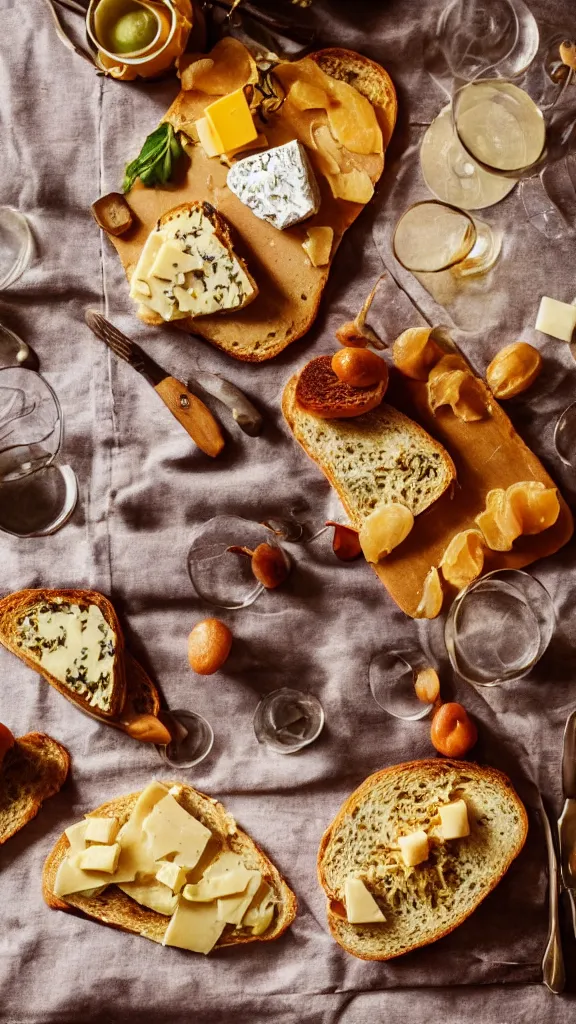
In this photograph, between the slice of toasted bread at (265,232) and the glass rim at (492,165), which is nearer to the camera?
the glass rim at (492,165)

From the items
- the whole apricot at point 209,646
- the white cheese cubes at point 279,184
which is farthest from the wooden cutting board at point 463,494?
the white cheese cubes at point 279,184

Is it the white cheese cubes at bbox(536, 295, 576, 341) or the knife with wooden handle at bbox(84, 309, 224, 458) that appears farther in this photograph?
the knife with wooden handle at bbox(84, 309, 224, 458)

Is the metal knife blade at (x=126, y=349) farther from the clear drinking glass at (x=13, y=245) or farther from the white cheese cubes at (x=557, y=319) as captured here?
the white cheese cubes at (x=557, y=319)

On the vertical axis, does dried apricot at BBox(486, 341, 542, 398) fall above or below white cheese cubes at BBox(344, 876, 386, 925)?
above

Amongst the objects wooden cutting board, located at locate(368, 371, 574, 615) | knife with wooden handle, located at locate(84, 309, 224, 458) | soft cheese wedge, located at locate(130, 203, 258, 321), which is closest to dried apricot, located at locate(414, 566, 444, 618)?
wooden cutting board, located at locate(368, 371, 574, 615)

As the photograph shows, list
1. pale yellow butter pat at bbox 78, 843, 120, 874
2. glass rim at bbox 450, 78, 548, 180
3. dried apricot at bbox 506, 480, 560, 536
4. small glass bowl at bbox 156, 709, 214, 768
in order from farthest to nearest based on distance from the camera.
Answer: small glass bowl at bbox 156, 709, 214, 768, pale yellow butter pat at bbox 78, 843, 120, 874, dried apricot at bbox 506, 480, 560, 536, glass rim at bbox 450, 78, 548, 180

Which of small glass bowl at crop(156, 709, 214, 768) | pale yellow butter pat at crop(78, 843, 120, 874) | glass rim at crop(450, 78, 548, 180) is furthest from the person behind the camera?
small glass bowl at crop(156, 709, 214, 768)

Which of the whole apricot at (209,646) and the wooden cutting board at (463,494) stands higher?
the wooden cutting board at (463,494)

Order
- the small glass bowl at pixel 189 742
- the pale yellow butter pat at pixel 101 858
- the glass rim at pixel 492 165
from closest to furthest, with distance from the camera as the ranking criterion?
the glass rim at pixel 492 165 < the pale yellow butter pat at pixel 101 858 < the small glass bowl at pixel 189 742

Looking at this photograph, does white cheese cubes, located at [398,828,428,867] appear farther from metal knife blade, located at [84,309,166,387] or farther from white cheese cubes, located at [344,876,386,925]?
metal knife blade, located at [84,309,166,387]
